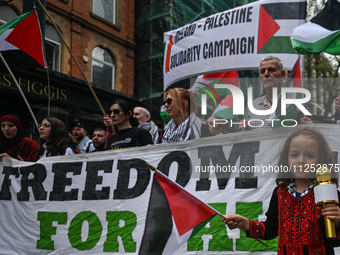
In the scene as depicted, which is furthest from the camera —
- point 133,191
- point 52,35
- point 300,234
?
point 52,35

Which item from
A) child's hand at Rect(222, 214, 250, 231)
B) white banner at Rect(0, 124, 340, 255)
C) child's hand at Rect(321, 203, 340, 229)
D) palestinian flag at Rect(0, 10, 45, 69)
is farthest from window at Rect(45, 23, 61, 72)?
child's hand at Rect(321, 203, 340, 229)

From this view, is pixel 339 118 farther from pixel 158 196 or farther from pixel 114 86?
pixel 114 86

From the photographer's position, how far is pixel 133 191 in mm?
4035

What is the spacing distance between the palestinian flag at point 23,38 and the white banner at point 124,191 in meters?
2.32

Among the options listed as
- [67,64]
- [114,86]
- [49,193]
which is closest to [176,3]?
[114,86]

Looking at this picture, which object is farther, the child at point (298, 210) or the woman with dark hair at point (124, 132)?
the woman with dark hair at point (124, 132)

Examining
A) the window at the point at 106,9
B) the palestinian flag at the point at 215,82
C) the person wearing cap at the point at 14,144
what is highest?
the window at the point at 106,9

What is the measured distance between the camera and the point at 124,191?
4.09m

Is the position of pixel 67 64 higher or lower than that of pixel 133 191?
higher

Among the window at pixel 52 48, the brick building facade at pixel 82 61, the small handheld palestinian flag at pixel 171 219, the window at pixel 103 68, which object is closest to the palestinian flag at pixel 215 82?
the small handheld palestinian flag at pixel 171 219

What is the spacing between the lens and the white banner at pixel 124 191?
11.5ft

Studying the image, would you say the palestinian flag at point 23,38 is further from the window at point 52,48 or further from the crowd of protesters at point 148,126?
the window at point 52,48

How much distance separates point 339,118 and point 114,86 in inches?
466

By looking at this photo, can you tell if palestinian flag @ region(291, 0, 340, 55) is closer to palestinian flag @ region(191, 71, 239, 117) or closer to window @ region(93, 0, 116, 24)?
palestinian flag @ region(191, 71, 239, 117)
